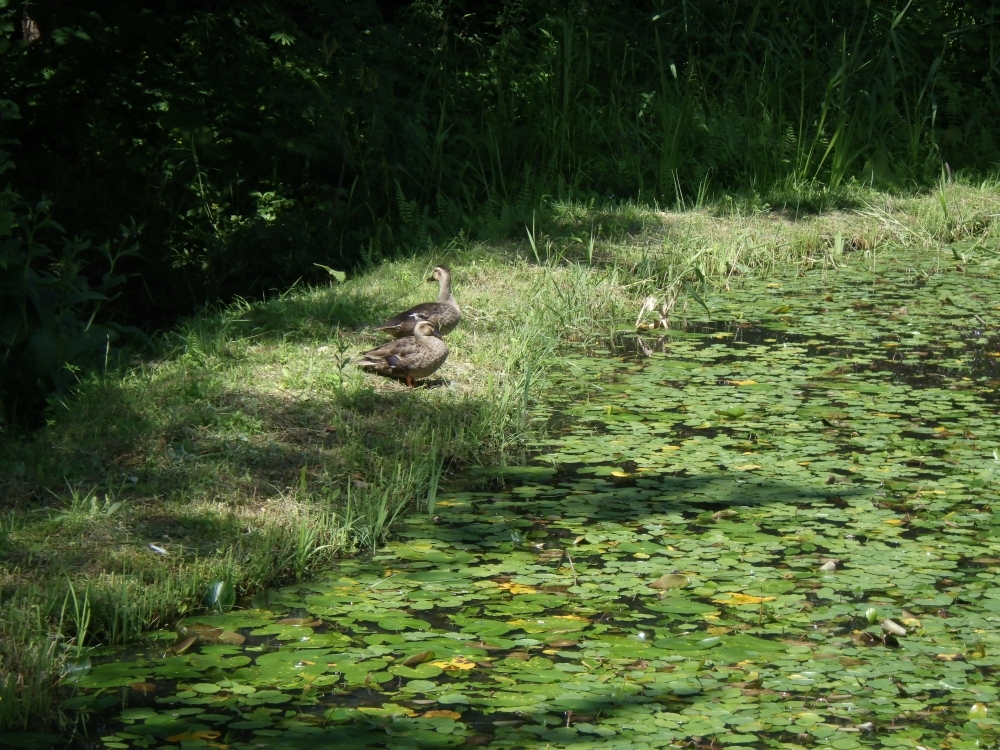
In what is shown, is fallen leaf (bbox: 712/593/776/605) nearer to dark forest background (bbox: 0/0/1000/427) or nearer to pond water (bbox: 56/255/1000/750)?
pond water (bbox: 56/255/1000/750)

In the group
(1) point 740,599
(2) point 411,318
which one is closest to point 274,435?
(2) point 411,318

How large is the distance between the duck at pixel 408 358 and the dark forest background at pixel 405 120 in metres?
2.76

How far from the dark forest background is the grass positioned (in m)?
1.25

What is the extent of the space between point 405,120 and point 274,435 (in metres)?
4.99

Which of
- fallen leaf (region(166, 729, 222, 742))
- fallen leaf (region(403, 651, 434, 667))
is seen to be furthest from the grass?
fallen leaf (region(403, 651, 434, 667))

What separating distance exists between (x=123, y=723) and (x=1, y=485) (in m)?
1.65

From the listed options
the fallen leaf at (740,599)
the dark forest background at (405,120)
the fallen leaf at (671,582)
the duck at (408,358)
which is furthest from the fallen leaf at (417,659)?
the dark forest background at (405,120)

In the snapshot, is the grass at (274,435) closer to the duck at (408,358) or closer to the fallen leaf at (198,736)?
the duck at (408,358)

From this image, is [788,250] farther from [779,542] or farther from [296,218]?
[779,542]

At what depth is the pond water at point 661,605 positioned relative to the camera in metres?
3.23

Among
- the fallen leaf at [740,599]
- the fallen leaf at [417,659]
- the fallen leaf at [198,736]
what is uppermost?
the fallen leaf at [198,736]

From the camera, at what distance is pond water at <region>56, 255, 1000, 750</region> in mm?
3234

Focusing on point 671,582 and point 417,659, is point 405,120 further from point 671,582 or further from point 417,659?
point 417,659

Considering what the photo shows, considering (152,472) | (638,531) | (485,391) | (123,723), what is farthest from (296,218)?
(123,723)
